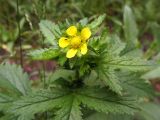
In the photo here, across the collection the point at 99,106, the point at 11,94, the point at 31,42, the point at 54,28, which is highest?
the point at 31,42

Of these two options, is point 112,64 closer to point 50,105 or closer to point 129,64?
point 129,64

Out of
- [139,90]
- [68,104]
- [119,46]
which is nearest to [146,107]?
[139,90]

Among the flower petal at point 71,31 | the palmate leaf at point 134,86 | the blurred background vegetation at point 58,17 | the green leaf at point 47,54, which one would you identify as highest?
the blurred background vegetation at point 58,17

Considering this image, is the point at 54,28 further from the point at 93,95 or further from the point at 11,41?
the point at 11,41

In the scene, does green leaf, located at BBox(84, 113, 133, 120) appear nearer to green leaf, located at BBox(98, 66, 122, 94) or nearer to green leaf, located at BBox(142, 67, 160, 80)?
green leaf, located at BBox(98, 66, 122, 94)

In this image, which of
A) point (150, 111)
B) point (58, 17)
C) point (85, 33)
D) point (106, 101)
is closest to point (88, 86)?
point (106, 101)

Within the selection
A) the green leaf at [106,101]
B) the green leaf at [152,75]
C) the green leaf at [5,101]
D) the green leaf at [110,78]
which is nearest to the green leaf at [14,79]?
the green leaf at [5,101]

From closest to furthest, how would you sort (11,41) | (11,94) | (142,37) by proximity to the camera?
(11,94) < (11,41) < (142,37)

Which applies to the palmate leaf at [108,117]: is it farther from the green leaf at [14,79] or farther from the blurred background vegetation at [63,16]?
the blurred background vegetation at [63,16]
